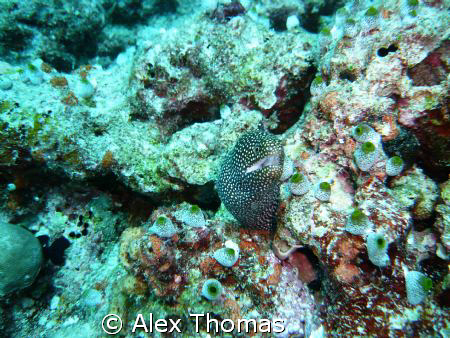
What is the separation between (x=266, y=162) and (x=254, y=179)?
209 millimetres

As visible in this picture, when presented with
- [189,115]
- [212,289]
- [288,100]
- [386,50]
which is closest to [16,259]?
[212,289]

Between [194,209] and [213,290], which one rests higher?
[194,209]

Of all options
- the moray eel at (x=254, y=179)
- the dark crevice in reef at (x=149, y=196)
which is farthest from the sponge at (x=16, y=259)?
the moray eel at (x=254, y=179)

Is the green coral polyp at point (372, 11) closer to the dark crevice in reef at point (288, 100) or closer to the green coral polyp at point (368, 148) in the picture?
the dark crevice in reef at point (288, 100)

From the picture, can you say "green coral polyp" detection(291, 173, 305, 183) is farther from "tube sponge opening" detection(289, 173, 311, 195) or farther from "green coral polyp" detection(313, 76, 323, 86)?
"green coral polyp" detection(313, 76, 323, 86)

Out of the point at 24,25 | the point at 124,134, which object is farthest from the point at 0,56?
the point at 124,134

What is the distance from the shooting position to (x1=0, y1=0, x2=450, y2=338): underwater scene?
2.46 metres

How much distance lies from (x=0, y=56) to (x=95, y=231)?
4429mm

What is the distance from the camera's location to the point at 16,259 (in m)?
3.60

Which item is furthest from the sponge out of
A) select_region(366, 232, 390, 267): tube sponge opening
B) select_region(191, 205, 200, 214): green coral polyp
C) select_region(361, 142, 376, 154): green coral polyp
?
select_region(361, 142, 376, 154): green coral polyp

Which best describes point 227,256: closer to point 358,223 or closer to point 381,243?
point 358,223

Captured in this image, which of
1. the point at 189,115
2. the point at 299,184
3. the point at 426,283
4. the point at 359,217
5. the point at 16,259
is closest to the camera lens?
the point at 426,283

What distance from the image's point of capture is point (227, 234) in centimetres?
302

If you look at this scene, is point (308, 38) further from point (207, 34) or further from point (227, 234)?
Answer: point (227, 234)
